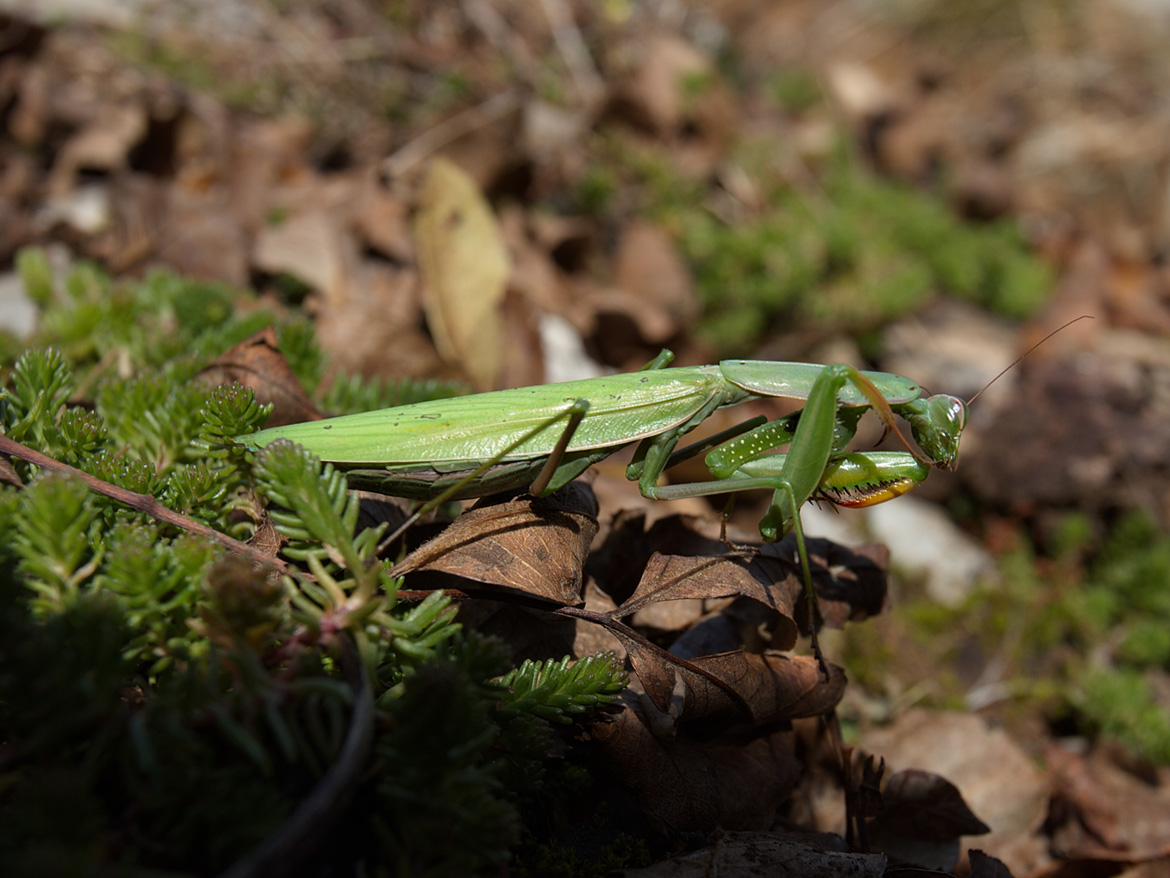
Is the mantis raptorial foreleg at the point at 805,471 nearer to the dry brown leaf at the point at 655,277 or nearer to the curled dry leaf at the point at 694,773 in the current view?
the curled dry leaf at the point at 694,773

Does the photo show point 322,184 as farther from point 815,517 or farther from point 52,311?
point 815,517

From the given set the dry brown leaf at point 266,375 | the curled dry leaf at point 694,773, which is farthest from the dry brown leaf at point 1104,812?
the dry brown leaf at point 266,375

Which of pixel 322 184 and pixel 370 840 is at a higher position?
pixel 322 184

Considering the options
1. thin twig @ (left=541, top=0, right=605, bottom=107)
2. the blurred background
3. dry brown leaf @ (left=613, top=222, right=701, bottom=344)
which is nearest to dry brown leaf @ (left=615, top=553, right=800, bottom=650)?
the blurred background

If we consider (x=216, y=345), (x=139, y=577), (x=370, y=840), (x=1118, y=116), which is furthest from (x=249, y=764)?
(x=1118, y=116)

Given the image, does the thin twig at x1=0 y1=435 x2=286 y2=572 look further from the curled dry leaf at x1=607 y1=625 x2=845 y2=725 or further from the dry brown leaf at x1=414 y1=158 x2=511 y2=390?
the dry brown leaf at x1=414 y1=158 x2=511 y2=390

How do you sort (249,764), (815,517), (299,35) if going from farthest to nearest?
1. (299,35)
2. (815,517)
3. (249,764)
